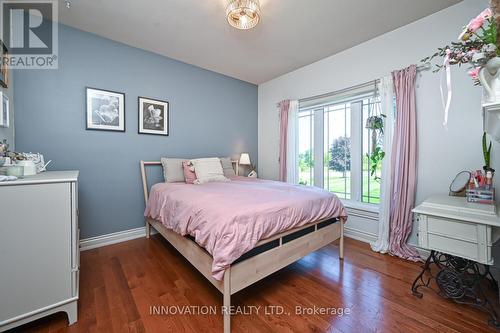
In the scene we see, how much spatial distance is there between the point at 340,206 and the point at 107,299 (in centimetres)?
226

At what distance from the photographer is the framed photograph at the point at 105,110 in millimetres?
2445

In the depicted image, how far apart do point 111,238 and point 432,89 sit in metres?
4.13

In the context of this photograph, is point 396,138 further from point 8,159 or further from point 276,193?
point 8,159

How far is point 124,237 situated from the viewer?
2703mm

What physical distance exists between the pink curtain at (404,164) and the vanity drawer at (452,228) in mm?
812

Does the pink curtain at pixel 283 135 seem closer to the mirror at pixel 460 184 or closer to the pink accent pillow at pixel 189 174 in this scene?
the pink accent pillow at pixel 189 174

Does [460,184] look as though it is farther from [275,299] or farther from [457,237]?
[275,299]

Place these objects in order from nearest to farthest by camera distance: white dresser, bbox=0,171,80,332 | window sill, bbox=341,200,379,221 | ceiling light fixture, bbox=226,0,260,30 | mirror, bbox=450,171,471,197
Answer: white dresser, bbox=0,171,80,332, ceiling light fixture, bbox=226,0,260,30, mirror, bbox=450,171,471,197, window sill, bbox=341,200,379,221

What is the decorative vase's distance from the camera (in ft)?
2.98

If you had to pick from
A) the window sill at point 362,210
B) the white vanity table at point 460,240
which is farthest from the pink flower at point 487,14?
the window sill at point 362,210

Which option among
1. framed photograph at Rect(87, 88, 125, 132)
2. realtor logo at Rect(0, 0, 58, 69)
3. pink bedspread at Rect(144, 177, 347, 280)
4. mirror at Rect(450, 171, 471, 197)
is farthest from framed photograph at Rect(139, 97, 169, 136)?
mirror at Rect(450, 171, 471, 197)

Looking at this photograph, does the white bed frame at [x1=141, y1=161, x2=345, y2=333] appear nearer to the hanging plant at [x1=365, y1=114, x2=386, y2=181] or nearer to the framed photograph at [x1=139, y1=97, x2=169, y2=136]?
the hanging plant at [x1=365, y1=114, x2=386, y2=181]

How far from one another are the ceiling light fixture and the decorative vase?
5.31 feet

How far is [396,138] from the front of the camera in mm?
2363
